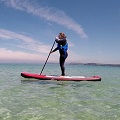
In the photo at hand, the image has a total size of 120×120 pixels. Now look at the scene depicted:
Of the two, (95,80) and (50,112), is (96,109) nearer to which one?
(50,112)

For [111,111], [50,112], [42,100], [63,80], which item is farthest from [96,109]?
[63,80]

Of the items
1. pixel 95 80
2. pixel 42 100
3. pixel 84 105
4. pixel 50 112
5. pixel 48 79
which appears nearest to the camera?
pixel 50 112

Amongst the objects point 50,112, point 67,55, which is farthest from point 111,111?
point 67,55

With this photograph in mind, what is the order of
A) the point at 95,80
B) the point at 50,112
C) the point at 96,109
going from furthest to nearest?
1. the point at 95,80
2. the point at 96,109
3. the point at 50,112

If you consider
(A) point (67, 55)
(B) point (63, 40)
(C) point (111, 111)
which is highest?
(B) point (63, 40)

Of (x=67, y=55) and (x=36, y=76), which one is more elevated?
(x=67, y=55)

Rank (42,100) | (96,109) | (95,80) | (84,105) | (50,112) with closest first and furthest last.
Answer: (50,112) → (96,109) → (84,105) → (42,100) → (95,80)

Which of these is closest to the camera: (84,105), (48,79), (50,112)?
(50,112)

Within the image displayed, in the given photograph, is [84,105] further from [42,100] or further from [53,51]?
[53,51]

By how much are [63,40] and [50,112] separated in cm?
1083

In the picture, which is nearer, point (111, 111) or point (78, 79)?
point (111, 111)

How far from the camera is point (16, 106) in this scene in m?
8.03

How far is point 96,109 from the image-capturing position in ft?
26.2

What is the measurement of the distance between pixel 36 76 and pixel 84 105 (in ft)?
29.7
